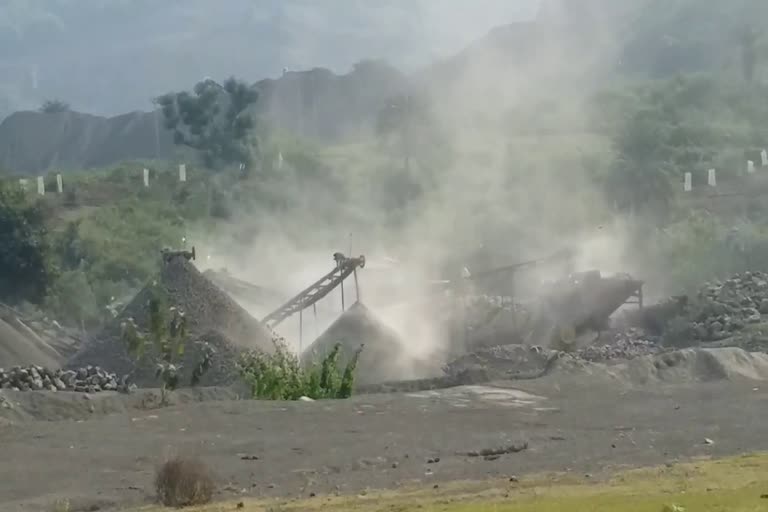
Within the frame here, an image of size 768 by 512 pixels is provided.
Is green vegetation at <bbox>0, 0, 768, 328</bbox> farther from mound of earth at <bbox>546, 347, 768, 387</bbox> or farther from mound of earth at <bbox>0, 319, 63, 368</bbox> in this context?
mound of earth at <bbox>546, 347, 768, 387</bbox>

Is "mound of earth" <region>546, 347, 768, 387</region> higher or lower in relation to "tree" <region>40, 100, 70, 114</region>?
lower

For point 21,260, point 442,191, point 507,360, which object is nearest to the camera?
point 507,360

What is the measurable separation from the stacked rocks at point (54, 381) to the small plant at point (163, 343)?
864mm

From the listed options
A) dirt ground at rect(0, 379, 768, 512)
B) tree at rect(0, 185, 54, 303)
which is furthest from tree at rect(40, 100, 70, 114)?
dirt ground at rect(0, 379, 768, 512)

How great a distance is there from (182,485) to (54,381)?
46.6 feet

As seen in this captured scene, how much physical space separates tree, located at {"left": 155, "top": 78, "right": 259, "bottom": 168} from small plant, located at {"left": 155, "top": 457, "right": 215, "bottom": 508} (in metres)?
87.2

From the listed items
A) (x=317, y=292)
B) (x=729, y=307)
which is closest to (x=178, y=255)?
(x=317, y=292)

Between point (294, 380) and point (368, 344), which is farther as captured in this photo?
point (368, 344)

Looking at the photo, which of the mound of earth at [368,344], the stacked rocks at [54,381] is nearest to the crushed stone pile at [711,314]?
the mound of earth at [368,344]

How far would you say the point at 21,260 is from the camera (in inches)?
2334

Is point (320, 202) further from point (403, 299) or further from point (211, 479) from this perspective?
point (211, 479)

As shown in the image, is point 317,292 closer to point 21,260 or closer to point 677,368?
point 677,368

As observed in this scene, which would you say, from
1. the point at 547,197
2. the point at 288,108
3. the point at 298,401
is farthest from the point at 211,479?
the point at 288,108

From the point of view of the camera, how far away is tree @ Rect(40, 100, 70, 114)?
15462 centimetres
